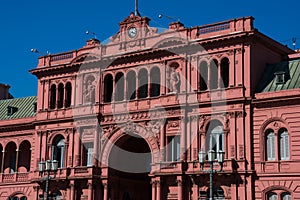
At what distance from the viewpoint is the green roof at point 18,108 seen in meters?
72.1

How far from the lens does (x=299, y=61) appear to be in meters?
54.7

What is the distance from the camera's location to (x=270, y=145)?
51406mm

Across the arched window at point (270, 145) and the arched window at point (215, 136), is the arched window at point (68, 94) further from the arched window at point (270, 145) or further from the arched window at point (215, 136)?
the arched window at point (270, 145)

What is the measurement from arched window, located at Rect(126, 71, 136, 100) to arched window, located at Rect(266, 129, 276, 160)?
14.1 metres

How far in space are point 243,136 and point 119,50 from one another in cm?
1581

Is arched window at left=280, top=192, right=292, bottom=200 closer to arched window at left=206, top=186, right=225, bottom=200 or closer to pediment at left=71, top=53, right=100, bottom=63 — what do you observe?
arched window at left=206, top=186, right=225, bottom=200

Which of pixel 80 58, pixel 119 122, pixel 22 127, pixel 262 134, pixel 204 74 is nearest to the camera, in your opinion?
pixel 262 134

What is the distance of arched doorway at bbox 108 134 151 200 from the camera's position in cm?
6019

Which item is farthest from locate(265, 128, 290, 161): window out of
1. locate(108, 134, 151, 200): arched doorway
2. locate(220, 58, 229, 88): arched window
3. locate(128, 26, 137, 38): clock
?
locate(128, 26, 137, 38): clock

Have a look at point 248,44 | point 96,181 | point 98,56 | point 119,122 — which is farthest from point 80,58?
point 248,44

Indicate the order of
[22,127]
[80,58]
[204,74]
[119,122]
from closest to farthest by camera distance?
[204,74] → [119,122] → [80,58] → [22,127]

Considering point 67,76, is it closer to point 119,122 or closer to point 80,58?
point 80,58

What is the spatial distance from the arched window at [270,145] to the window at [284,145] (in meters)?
0.59

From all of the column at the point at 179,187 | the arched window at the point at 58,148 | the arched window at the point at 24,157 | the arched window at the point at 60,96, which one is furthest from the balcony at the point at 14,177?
the column at the point at 179,187
